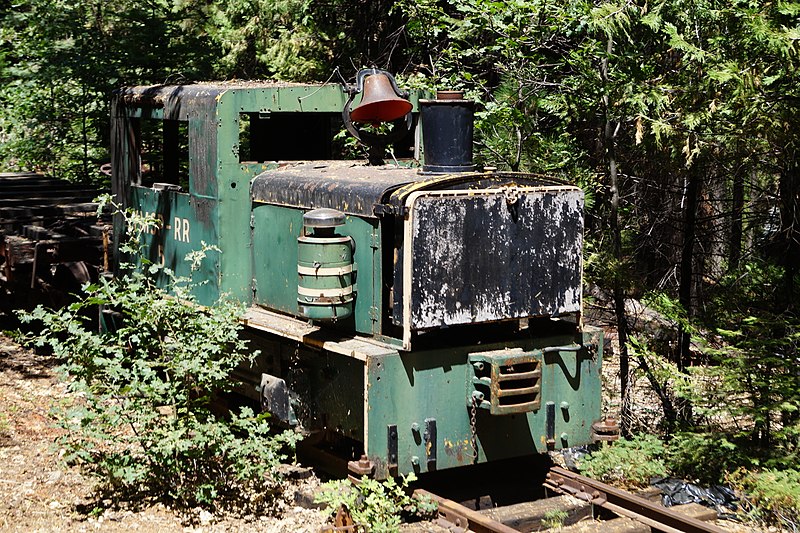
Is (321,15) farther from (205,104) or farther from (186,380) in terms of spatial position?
(186,380)

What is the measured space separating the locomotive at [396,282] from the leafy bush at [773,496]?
1245mm

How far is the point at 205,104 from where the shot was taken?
7.35m

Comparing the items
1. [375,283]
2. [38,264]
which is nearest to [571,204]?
[375,283]

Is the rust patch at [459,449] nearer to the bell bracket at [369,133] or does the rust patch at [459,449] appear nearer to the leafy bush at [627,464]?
the leafy bush at [627,464]

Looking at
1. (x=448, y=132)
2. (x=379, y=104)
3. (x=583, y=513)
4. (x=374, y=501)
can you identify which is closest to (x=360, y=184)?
(x=448, y=132)

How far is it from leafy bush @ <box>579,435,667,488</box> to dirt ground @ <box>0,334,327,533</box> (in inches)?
85.7

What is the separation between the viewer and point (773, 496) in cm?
694

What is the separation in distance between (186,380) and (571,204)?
2.79m

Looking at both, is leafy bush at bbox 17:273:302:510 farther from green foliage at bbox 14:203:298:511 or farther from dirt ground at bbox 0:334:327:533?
dirt ground at bbox 0:334:327:533

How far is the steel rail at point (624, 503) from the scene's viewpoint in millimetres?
6088

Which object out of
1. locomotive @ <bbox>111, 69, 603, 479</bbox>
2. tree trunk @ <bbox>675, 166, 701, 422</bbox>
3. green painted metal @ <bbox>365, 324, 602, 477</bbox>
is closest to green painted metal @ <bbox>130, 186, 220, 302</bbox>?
locomotive @ <bbox>111, 69, 603, 479</bbox>

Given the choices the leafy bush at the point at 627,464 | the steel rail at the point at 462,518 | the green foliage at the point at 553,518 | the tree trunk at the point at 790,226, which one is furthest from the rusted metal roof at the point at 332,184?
the tree trunk at the point at 790,226

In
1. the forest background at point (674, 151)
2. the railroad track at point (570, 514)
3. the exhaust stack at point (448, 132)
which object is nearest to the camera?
the railroad track at point (570, 514)

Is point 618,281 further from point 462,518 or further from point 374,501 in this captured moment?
point 374,501
